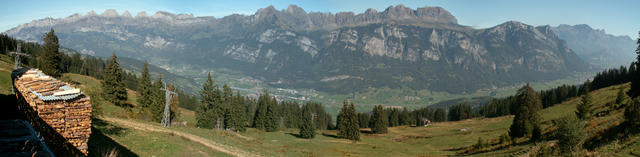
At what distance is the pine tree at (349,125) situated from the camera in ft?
275

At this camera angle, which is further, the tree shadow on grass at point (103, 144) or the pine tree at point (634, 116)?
the pine tree at point (634, 116)

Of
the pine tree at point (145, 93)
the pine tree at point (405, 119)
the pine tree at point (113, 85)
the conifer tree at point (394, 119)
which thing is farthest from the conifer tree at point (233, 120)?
the pine tree at point (405, 119)

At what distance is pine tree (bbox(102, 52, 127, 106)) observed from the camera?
64.7m

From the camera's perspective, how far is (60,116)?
30.8 ft

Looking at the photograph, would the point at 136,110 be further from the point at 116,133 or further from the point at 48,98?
the point at 48,98

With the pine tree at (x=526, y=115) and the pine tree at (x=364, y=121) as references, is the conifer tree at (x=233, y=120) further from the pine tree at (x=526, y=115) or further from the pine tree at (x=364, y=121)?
the pine tree at (x=364, y=121)

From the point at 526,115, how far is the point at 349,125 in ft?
145

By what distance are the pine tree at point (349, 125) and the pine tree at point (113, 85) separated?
5431 centimetres

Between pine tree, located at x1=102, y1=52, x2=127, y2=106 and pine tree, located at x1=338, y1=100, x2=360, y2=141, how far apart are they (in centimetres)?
5431

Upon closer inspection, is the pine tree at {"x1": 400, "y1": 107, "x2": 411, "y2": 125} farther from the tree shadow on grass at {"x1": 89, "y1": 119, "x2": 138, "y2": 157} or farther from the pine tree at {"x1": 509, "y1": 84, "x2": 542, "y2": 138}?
the tree shadow on grass at {"x1": 89, "y1": 119, "x2": 138, "y2": 157}

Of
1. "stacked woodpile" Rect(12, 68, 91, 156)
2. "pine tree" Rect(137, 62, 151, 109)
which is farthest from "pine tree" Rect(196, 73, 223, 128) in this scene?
"stacked woodpile" Rect(12, 68, 91, 156)

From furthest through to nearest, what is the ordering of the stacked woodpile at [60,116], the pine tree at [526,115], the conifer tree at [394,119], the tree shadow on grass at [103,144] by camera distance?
1. the conifer tree at [394,119]
2. the pine tree at [526,115]
3. the tree shadow on grass at [103,144]
4. the stacked woodpile at [60,116]

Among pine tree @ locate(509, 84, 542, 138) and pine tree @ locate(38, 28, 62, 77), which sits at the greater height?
pine tree @ locate(38, 28, 62, 77)

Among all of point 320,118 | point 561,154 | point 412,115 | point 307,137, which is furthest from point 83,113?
point 412,115
